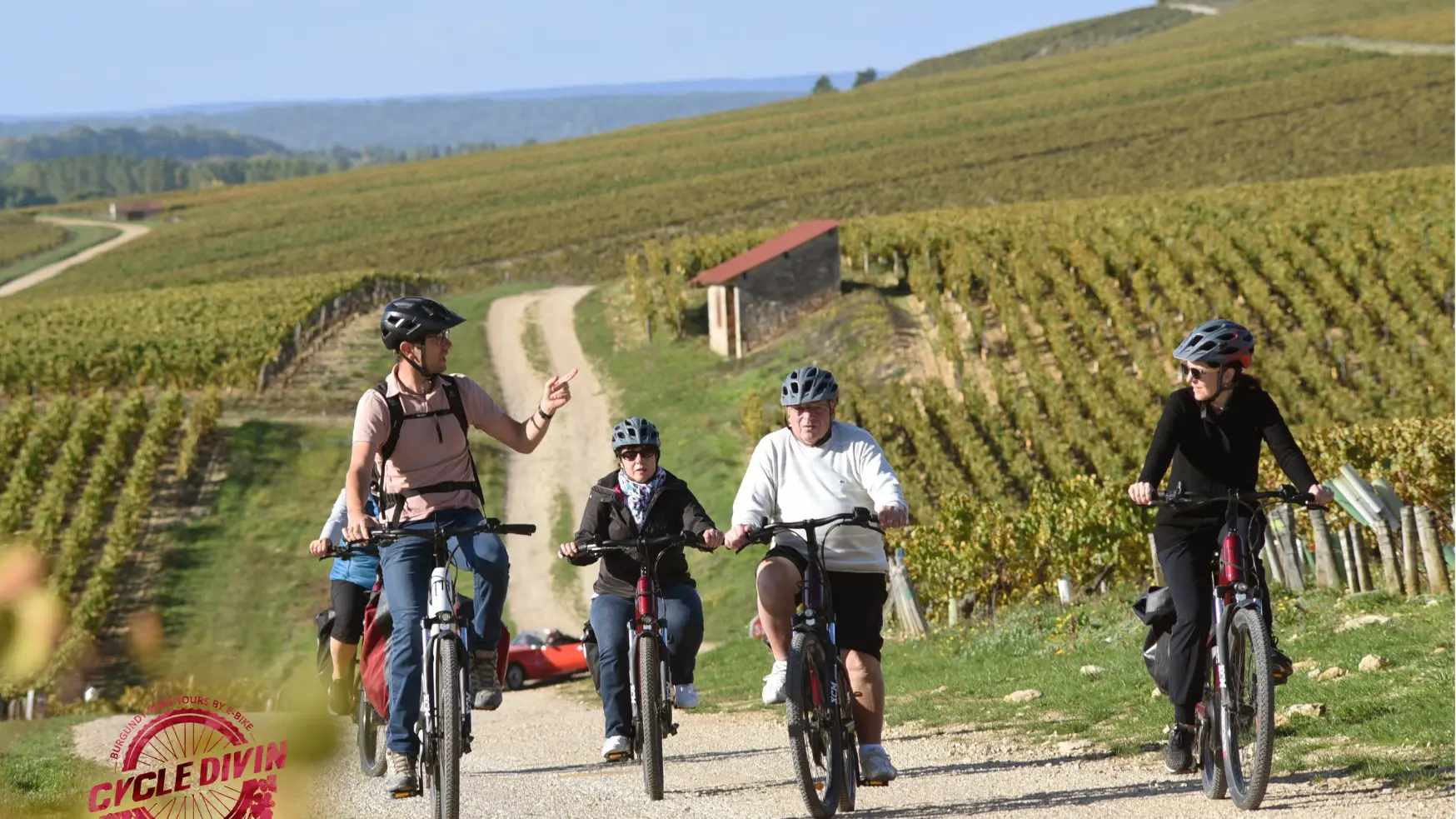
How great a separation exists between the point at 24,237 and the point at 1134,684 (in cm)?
13148

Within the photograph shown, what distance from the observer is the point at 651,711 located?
25.3 ft

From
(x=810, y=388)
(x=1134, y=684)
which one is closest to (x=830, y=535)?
(x=810, y=388)

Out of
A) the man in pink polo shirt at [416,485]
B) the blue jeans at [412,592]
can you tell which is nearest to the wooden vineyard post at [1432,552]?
the man in pink polo shirt at [416,485]

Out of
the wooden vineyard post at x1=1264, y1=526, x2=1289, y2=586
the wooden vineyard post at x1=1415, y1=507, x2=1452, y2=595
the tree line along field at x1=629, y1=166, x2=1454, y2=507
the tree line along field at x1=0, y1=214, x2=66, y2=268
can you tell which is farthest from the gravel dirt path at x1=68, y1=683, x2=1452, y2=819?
the tree line along field at x1=0, y1=214, x2=66, y2=268

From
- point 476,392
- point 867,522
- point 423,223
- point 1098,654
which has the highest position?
point 423,223

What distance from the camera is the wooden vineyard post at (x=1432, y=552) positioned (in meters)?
12.6

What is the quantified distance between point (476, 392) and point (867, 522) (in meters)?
2.00

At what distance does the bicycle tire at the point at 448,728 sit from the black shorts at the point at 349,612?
5.63 feet

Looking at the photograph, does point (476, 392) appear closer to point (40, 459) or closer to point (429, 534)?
point (429, 534)

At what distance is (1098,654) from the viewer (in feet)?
40.4

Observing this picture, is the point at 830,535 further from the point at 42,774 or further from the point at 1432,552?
the point at 1432,552

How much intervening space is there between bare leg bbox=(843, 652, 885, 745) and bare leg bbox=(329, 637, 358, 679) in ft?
9.80

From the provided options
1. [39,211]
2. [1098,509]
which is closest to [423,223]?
[39,211]

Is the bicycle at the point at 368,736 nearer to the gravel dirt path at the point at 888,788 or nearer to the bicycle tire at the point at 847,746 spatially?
the gravel dirt path at the point at 888,788
